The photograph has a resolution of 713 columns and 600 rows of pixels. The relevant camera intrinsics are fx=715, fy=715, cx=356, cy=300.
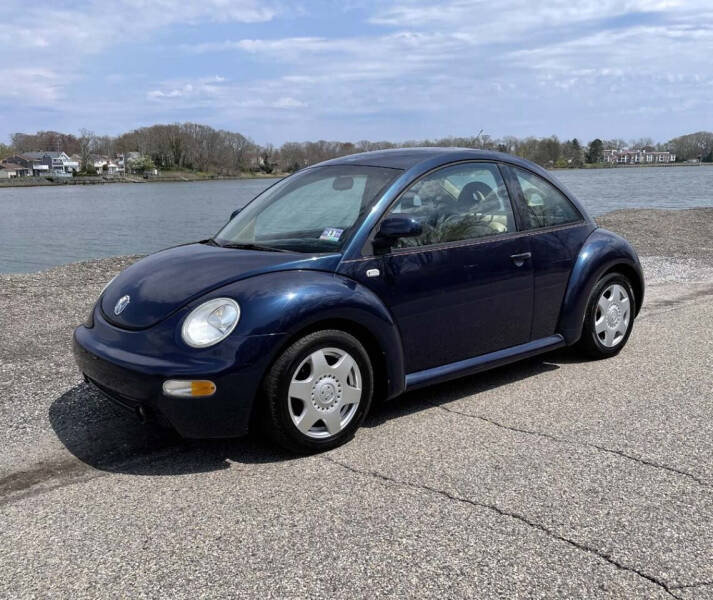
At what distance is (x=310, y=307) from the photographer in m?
3.67

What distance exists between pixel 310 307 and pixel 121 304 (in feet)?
3.59

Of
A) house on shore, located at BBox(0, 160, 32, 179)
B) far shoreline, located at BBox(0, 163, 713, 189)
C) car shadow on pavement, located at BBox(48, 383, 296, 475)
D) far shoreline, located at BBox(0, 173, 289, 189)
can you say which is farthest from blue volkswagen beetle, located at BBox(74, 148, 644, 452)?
house on shore, located at BBox(0, 160, 32, 179)

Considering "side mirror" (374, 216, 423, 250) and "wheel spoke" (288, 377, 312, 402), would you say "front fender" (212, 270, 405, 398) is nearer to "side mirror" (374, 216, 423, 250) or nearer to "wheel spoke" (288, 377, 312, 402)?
"wheel spoke" (288, 377, 312, 402)

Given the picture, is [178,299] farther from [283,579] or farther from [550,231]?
[550,231]

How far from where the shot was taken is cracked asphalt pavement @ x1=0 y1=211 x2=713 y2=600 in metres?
2.65

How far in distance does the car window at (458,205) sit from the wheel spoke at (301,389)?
1.01 meters

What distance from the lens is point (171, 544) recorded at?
9.52 feet

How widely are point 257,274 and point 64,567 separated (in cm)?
167

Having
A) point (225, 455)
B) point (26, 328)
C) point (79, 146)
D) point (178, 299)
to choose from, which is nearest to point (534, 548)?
point (225, 455)

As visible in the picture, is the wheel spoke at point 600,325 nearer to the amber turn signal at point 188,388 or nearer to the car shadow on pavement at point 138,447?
the car shadow on pavement at point 138,447

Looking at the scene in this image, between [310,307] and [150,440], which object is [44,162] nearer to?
[150,440]

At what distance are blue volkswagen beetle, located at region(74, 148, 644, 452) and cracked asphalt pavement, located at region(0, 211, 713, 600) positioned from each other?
33 centimetres

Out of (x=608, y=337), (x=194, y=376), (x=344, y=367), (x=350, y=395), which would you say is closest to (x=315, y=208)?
(x=344, y=367)

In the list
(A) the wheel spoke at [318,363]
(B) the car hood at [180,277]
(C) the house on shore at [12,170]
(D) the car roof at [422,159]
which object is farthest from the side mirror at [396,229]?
(C) the house on shore at [12,170]
